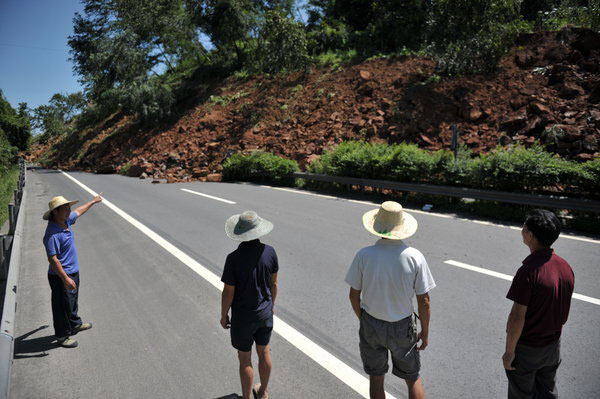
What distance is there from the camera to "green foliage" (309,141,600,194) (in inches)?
375

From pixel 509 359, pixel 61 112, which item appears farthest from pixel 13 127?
pixel 509 359

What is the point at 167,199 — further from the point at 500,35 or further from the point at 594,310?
the point at 500,35

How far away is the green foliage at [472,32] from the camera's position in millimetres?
18766

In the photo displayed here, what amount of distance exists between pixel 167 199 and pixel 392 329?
42.9ft

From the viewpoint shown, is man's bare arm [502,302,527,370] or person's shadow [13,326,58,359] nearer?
man's bare arm [502,302,527,370]

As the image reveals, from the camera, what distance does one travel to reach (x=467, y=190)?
36.1 ft

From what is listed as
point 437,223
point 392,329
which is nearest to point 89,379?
point 392,329

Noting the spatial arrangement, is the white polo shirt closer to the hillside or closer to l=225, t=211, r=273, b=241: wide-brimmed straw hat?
l=225, t=211, r=273, b=241: wide-brimmed straw hat

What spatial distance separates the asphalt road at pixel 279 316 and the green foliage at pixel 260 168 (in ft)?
29.3

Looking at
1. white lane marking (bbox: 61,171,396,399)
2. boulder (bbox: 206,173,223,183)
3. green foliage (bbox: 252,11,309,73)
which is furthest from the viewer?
green foliage (bbox: 252,11,309,73)

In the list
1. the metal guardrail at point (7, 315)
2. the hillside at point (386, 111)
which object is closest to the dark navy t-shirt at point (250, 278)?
the metal guardrail at point (7, 315)

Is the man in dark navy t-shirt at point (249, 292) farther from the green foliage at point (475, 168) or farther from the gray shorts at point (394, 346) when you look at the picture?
the green foliage at point (475, 168)

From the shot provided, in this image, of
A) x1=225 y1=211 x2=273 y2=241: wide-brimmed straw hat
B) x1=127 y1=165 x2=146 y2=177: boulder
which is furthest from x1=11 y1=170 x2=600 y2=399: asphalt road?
x1=127 y1=165 x2=146 y2=177: boulder

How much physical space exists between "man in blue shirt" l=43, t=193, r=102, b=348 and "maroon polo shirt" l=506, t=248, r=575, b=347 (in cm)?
427
